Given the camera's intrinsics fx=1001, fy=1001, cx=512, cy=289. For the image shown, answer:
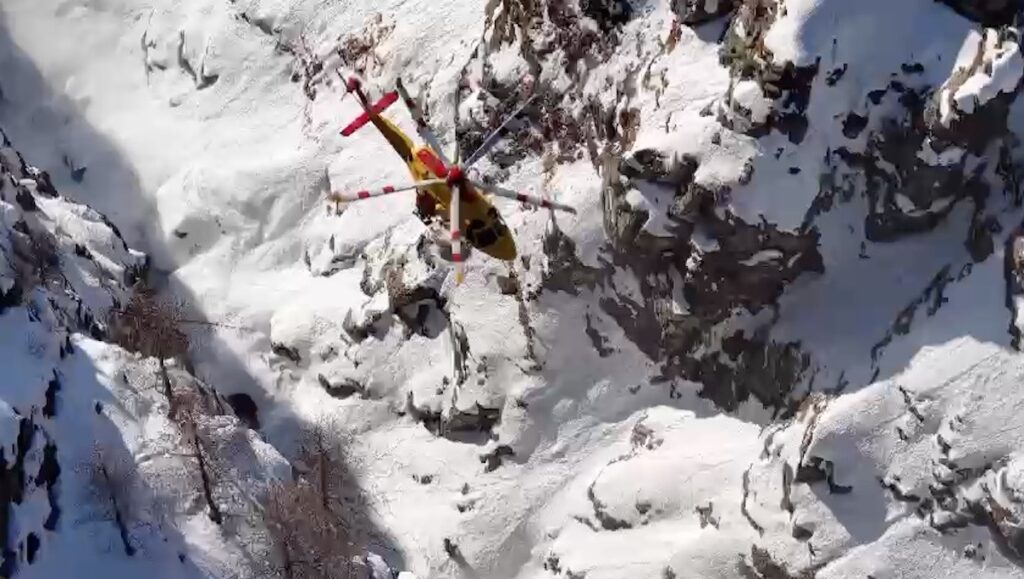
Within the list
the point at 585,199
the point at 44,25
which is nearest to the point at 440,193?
the point at 585,199

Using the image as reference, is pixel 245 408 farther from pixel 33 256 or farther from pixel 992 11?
pixel 992 11

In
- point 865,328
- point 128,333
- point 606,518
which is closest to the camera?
point 865,328

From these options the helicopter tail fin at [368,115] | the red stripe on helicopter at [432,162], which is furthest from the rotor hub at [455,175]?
the helicopter tail fin at [368,115]

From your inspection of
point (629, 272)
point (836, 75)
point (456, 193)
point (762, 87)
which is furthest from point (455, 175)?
point (836, 75)

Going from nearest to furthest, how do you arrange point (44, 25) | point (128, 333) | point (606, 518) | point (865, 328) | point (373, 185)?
point (865, 328) → point (606, 518) → point (128, 333) → point (373, 185) → point (44, 25)

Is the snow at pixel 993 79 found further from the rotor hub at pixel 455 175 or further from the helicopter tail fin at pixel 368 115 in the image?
the helicopter tail fin at pixel 368 115

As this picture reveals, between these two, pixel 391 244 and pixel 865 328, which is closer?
pixel 865 328

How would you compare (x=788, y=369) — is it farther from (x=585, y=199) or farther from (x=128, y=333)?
(x=128, y=333)

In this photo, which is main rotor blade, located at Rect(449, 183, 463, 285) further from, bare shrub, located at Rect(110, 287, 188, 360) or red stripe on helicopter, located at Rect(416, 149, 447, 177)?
bare shrub, located at Rect(110, 287, 188, 360)
